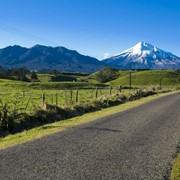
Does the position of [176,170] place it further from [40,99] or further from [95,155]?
[40,99]

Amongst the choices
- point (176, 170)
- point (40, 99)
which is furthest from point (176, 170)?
point (40, 99)

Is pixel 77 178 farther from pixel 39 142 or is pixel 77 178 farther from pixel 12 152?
pixel 39 142

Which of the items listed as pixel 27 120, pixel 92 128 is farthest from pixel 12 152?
pixel 27 120

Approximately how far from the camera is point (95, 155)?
1208cm

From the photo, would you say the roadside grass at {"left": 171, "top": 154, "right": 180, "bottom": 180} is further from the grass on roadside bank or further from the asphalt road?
the asphalt road

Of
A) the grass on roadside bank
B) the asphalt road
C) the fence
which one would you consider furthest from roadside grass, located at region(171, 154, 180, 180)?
the fence

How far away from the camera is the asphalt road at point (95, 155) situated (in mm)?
9758

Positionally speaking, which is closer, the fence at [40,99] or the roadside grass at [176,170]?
the roadside grass at [176,170]

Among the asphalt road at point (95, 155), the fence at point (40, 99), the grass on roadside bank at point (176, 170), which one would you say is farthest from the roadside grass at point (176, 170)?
the fence at point (40, 99)

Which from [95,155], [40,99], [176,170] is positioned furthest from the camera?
[40,99]

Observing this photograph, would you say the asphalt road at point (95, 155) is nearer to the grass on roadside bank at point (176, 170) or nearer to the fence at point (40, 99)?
the grass on roadside bank at point (176, 170)

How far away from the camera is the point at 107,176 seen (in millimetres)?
9555

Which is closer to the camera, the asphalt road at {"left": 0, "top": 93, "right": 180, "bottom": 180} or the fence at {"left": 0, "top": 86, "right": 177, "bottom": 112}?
the asphalt road at {"left": 0, "top": 93, "right": 180, "bottom": 180}

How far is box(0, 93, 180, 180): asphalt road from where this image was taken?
9758 mm
